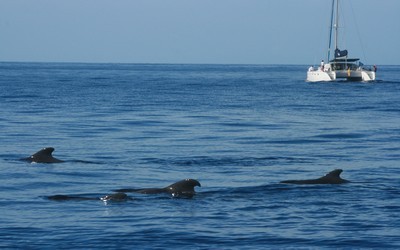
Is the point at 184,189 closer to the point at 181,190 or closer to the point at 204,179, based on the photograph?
the point at 181,190

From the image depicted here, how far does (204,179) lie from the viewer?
2384cm

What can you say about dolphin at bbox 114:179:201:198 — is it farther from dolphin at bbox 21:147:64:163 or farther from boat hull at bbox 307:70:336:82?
boat hull at bbox 307:70:336:82

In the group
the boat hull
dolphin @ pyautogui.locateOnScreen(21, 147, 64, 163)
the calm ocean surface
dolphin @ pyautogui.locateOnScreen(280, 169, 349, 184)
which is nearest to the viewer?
the calm ocean surface

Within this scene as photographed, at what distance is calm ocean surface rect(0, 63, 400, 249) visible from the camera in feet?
54.6

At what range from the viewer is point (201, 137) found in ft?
119

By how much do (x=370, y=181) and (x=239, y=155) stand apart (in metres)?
6.84

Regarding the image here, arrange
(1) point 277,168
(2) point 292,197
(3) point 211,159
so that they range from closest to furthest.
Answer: (2) point 292,197
(1) point 277,168
(3) point 211,159

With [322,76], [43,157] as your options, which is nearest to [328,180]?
[43,157]

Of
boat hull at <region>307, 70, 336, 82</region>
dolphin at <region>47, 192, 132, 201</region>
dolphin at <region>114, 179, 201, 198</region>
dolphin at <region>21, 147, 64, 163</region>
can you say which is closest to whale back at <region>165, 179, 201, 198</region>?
dolphin at <region>114, 179, 201, 198</region>

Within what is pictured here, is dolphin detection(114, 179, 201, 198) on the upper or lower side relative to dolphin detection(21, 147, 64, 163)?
upper

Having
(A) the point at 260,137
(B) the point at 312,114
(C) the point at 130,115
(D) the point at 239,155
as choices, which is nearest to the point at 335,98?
(B) the point at 312,114

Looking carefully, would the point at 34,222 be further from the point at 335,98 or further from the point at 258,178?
the point at 335,98

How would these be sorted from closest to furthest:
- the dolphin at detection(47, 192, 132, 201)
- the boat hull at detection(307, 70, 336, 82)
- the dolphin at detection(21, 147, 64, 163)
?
the dolphin at detection(47, 192, 132, 201)
the dolphin at detection(21, 147, 64, 163)
the boat hull at detection(307, 70, 336, 82)

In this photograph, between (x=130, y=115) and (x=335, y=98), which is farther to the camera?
(x=335, y=98)
